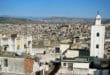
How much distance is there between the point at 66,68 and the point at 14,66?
130 inches

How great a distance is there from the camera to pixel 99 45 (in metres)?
26.4

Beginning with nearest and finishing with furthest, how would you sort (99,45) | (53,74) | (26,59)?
(26,59) < (53,74) < (99,45)

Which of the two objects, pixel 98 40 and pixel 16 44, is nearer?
pixel 98 40

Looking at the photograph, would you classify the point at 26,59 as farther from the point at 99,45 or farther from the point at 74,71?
the point at 99,45

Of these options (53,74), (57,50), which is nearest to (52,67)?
(53,74)

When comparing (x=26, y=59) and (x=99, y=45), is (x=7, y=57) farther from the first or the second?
(x=99, y=45)

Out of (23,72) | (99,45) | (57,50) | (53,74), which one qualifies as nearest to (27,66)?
(23,72)

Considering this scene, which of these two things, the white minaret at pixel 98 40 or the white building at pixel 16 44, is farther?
the white building at pixel 16 44

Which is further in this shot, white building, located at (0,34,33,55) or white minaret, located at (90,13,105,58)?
white building, located at (0,34,33,55)

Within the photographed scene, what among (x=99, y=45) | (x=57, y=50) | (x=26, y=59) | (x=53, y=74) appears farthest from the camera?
(x=57, y=50)

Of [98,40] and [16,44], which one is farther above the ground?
[98,40]

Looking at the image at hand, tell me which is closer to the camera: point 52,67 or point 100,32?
point 52,67

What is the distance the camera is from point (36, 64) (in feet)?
69.8

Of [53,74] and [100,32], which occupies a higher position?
[100,32]
